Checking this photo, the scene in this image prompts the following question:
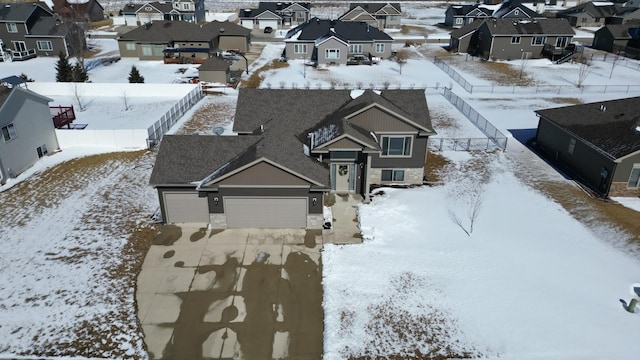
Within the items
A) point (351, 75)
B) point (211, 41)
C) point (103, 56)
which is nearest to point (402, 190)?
point (351, 75)

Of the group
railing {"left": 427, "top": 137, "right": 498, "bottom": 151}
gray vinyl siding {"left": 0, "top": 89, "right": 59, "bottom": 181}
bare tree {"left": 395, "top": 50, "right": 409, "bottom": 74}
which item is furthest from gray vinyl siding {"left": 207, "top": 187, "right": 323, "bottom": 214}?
bare tree {"left": 395, "top": 50, "right": 409, "bottom": 74}

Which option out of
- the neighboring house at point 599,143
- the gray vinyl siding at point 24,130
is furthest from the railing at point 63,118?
the neighboring house at point 599,143

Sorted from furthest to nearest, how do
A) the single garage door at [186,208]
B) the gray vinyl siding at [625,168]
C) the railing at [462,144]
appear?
the railing at [462,144], the gray vinyl siding at [625,168], the single garage door at [186,208]

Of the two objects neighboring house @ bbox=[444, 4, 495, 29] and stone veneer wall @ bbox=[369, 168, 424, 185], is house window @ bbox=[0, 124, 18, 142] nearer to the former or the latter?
stone veneer wall @ bbox=[369, 168, 424, 185]

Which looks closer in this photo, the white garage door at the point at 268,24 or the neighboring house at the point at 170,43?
the neighboring house at the point at 170,43

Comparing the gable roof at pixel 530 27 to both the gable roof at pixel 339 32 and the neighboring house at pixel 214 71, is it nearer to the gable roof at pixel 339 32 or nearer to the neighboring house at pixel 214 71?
the gable roof at pixel 339 32

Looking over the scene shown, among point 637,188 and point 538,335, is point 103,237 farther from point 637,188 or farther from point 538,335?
point 637,188
